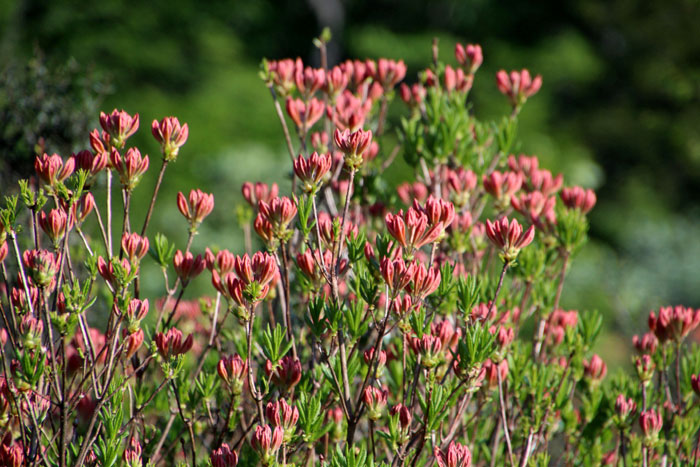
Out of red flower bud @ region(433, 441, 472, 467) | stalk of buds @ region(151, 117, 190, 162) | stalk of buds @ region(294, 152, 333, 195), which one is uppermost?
stalk of buds @ region(151, 117, 190, 162)

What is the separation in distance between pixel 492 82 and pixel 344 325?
53.0 feet

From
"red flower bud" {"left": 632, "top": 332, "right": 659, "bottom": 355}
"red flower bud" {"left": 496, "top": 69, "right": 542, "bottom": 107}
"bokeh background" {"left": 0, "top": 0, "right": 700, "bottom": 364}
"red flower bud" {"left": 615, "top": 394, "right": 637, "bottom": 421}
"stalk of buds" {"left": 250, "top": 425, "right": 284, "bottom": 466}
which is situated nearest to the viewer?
"stalk of buds" {"left": 250, "top": 425, "right": 284, "bottom": 466}

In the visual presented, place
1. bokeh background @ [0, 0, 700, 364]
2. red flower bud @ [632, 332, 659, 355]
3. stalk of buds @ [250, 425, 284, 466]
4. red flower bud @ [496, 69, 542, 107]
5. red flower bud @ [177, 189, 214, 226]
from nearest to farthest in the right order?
stalk of buds @ [250, 425, 284, 466] → red flower bud @ [177, 189, 214, 226] → red flower bud @ [632, 332, 659, 355] → red flower bud @ [496, 69, 542, 107] → bokeh background @ [0, 0, 700, 364]

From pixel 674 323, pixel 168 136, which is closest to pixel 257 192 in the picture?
pixel 168 136

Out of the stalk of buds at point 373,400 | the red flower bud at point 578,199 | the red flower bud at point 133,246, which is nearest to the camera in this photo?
the stalk of buds at point 373,400

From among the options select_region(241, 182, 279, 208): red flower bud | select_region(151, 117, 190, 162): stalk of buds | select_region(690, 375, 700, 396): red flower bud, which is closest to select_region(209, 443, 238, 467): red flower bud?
select_region(151, 117, 190, 162): stalk of buds

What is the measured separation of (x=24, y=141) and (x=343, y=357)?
2.58m

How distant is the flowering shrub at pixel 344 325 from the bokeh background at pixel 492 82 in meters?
8.61

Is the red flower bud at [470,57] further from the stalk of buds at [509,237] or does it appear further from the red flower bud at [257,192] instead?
the stalk of buds at [509,237]

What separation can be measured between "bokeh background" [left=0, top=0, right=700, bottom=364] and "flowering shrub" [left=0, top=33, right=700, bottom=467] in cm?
861

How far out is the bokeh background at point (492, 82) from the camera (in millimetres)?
13570

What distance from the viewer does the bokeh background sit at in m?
13.6

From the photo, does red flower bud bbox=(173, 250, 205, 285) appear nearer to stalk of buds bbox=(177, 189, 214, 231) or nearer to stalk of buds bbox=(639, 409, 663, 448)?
stalk of buds bbox=(177, 189, 214, 231)

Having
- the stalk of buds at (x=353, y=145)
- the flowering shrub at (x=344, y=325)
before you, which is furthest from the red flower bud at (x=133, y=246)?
the stalk of buds at (x=353, y=145)
